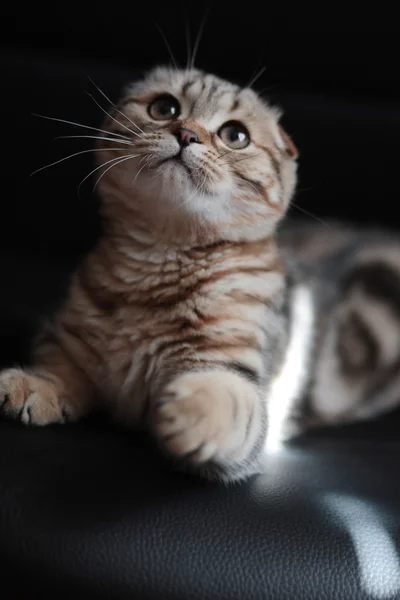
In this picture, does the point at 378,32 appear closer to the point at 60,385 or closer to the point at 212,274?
the point at 212,274

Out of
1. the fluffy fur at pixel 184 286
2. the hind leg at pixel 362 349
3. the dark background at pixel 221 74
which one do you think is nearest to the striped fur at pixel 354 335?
Result: the hind leg at pixel 362 349

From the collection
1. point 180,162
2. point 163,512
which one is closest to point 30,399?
point 163,512

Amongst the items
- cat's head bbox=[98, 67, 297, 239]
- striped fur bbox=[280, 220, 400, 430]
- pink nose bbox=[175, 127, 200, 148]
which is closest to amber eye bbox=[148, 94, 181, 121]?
cat's head bbox=[98, 67, 297, 239]

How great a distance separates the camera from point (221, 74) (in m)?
1.66

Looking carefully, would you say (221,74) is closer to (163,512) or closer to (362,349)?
(362,349)

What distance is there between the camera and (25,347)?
1.20 meters

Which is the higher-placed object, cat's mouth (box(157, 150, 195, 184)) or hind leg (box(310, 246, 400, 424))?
cat's mouth (box(157, 150, 195, 184))

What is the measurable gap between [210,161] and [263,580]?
56 cm

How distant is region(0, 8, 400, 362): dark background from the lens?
1619 millimetres

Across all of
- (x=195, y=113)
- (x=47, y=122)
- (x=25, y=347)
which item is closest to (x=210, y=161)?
(x=195, y=113)

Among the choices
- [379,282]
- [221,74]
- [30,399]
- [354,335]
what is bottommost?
[30,399]

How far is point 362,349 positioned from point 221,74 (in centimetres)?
83

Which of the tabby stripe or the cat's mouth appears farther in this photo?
the tabby stripe

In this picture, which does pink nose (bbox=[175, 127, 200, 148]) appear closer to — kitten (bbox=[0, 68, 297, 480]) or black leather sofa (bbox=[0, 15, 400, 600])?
kitten (bbox=[0, 68, 297, 480])
